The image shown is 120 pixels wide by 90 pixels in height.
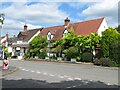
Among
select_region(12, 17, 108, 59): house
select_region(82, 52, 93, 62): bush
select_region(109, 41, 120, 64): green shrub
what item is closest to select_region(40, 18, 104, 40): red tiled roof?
select_region(12, 17, 108, 59): house

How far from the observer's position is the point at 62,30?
188 ft

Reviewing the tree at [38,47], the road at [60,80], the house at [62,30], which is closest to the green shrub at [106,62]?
the road at [60,80]

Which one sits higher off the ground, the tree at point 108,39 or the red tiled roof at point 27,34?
the red tiled roof at point 27,34

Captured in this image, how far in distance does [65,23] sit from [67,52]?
54.7 ft

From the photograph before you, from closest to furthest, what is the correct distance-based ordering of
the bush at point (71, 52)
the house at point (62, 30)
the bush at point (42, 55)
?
1. the bush at point (71, 52)
2. the house at point (62, 30)
3. the bush at point (42, 55)

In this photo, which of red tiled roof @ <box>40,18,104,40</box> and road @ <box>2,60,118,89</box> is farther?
red tiled roof @ <box>40,18,104,40</box>

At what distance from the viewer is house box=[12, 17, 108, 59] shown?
4881 cm

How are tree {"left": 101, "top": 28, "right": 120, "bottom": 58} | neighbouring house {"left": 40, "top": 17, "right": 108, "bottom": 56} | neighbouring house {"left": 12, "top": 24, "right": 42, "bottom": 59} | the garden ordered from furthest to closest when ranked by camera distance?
neighbouring house {"left": 12, "top": 24, "right": 42, "bottom": 59} < neighbouring house {"left": 40, "top": 17, "right": 108, "bottom": 56} < tree {"left": 101, "top": 28, "right": 120, "bottom": 58} < the garden

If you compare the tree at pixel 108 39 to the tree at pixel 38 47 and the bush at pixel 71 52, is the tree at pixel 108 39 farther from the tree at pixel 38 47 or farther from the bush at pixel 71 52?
the tree at pixel 38 47

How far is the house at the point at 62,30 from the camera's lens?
48.8 meters

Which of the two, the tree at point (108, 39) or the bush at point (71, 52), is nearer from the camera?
the tree at point (108, 39)

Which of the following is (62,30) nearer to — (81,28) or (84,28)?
(81,28)

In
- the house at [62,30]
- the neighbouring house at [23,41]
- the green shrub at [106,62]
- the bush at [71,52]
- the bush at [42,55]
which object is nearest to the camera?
the green shrub at [106,62]

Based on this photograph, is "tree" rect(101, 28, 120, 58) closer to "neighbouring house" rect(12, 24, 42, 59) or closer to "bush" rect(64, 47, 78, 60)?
"bush" rect(64, 47, 78, 60)
